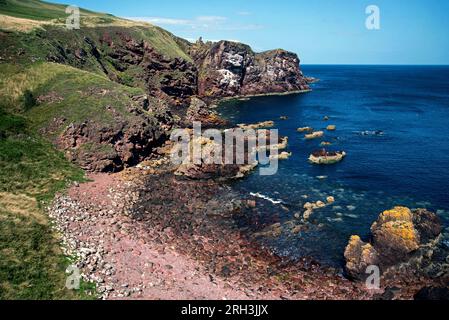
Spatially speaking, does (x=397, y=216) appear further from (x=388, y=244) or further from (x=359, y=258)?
(x=359, y=258)

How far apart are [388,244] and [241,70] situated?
121m

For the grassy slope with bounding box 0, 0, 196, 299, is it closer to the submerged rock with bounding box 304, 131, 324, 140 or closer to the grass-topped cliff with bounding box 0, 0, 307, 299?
the grass-topped cliff with bounding box 0, 0, 307, 299

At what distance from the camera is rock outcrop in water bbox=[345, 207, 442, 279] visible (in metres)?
33.0

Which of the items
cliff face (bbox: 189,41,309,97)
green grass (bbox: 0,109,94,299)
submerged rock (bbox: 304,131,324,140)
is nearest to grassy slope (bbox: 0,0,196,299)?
green grass (bbox: 0,109,94,299)

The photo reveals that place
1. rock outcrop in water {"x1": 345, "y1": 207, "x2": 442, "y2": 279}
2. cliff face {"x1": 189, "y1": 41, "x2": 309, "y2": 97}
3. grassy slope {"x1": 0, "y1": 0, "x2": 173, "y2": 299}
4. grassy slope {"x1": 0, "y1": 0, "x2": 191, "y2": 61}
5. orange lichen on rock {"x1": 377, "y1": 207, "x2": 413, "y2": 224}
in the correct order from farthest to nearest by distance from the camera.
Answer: cliff face {"x1": 189, "y1": 41, "x2": 309, "y2": 97} → grassy slope {"x1": 0, "y1": 0, "x2": 191, "y2": 61} → orange lichen on rock {"x1": 377, "y1": 207, "x2": 413, "y2": 224} → rock outcrop in water {"x1": 345, "y1": 207, "x2": 442, "y2": 279} → grassy slope {"x1": 0, "y1": 0, "x2": 173, "y2": 299}

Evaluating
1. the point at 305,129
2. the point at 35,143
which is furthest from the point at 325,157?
the point at 35,143

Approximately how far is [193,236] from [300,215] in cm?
1484

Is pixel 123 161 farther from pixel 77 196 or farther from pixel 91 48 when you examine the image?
pixel 91 48

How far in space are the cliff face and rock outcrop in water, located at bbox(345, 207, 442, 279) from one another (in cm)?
10756

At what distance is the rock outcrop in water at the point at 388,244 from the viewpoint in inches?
1299

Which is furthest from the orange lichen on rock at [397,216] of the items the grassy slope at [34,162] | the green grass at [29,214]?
the grassy slope at [34,162]

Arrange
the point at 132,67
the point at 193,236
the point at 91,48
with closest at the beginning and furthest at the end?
the point at 193,236 < the point at 91,48 < the point at 132,67

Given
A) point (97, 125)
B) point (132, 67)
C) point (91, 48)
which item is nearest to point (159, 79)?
point (132, 67)
